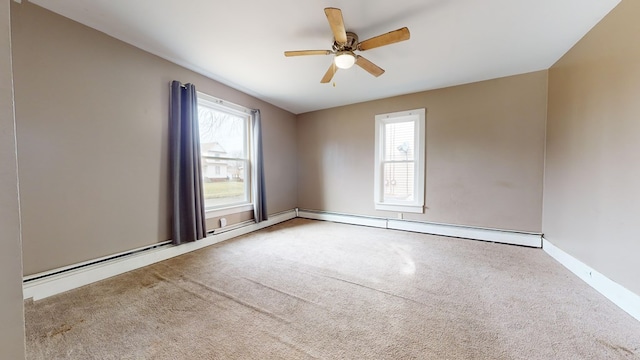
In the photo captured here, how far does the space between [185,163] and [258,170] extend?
130cm

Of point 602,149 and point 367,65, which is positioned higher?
point 367,65

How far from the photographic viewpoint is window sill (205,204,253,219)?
10.8 ft

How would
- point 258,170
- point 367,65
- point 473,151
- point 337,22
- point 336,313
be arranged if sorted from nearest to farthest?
1. point 336,313
2. point 337,22
3. point 367,65
4. point 473,151
5. point 258,170

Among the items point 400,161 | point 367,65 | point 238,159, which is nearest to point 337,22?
point 367,65

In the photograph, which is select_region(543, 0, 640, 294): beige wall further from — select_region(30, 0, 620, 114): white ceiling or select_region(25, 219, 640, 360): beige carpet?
select_region(25, 219, 640, 360): beige carpet

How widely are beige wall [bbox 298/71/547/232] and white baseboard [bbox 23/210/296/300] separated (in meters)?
2.98

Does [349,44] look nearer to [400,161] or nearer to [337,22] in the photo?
[337,22]

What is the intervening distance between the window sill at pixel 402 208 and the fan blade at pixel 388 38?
9.03 ft

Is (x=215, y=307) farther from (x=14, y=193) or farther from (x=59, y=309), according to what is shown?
(x=14, y=193)

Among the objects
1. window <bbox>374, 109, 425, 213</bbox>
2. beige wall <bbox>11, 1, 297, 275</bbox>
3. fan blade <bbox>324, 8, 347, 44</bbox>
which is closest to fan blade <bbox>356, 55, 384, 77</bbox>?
fan blade <bbox>324, 8, 347, 44</bbox>

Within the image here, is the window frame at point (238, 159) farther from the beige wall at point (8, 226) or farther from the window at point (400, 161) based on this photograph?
the beige wall at point (8, 226)

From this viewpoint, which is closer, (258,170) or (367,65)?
(367,65)

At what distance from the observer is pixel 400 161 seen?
4.12m

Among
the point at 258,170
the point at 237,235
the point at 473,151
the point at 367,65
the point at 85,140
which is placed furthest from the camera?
the point at 258,170
